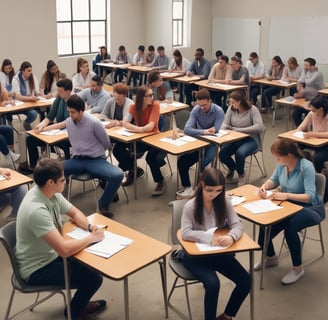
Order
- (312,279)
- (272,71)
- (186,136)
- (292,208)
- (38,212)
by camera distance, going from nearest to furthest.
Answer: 1. (38,212)
2. (292,208)
3. (312,279)
4. (186,136)
5. (272,71)

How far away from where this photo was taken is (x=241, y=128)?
622cm

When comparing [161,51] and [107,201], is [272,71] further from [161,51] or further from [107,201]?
[107,201]

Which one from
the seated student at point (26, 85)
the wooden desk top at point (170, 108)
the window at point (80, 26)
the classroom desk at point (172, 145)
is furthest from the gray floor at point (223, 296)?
the window at point (80, 26)

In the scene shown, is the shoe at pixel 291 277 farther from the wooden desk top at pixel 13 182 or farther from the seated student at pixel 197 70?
the seated student at pixel 197 70

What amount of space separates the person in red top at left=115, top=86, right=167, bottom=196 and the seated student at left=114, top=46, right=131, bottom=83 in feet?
23.3

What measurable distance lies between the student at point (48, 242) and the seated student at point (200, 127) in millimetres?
2748

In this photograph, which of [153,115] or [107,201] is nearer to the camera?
[107,201]

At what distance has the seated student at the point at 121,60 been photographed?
1290 centimetres

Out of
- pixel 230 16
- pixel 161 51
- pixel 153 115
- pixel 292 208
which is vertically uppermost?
pixel 230 16

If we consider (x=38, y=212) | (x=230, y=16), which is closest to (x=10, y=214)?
(x=38, y=212)

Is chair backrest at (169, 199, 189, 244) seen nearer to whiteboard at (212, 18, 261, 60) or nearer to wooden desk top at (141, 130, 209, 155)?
wooden desk top at (141, 130, 209, 155)

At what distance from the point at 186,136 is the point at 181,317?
267 cm

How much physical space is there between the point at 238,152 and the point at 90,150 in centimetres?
189

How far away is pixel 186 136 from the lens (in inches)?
234
